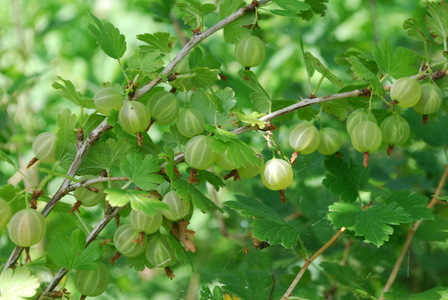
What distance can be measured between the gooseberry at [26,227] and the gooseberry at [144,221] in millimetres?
107

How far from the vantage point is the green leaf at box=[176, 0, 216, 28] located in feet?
2.00

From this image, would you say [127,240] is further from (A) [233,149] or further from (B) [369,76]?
(B) [369,76]

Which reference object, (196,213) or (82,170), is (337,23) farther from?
(82,170)

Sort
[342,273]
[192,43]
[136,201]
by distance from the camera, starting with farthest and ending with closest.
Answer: [342,273], [192,43], [136,201]

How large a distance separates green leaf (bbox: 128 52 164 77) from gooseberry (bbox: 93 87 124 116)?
1.7 inches

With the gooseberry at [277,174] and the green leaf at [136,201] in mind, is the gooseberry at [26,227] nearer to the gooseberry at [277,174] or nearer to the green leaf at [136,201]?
the green leaf at [136,201]

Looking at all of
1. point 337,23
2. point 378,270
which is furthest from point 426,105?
point 337,23

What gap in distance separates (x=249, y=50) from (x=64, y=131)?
28 centimetres

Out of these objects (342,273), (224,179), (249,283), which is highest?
(224,179)

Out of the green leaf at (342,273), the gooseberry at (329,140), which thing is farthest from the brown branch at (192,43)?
the green leaf at (342,273)

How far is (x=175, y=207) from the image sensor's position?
1.79 ft

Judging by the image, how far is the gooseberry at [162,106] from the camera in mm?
588

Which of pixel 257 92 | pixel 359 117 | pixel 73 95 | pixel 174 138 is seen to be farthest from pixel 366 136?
pixel 73 95

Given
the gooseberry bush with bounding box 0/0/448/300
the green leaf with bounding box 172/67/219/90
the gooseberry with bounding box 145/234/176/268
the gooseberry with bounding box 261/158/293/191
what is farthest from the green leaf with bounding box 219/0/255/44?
the gooseberry with bounding box 145/234/176/268
